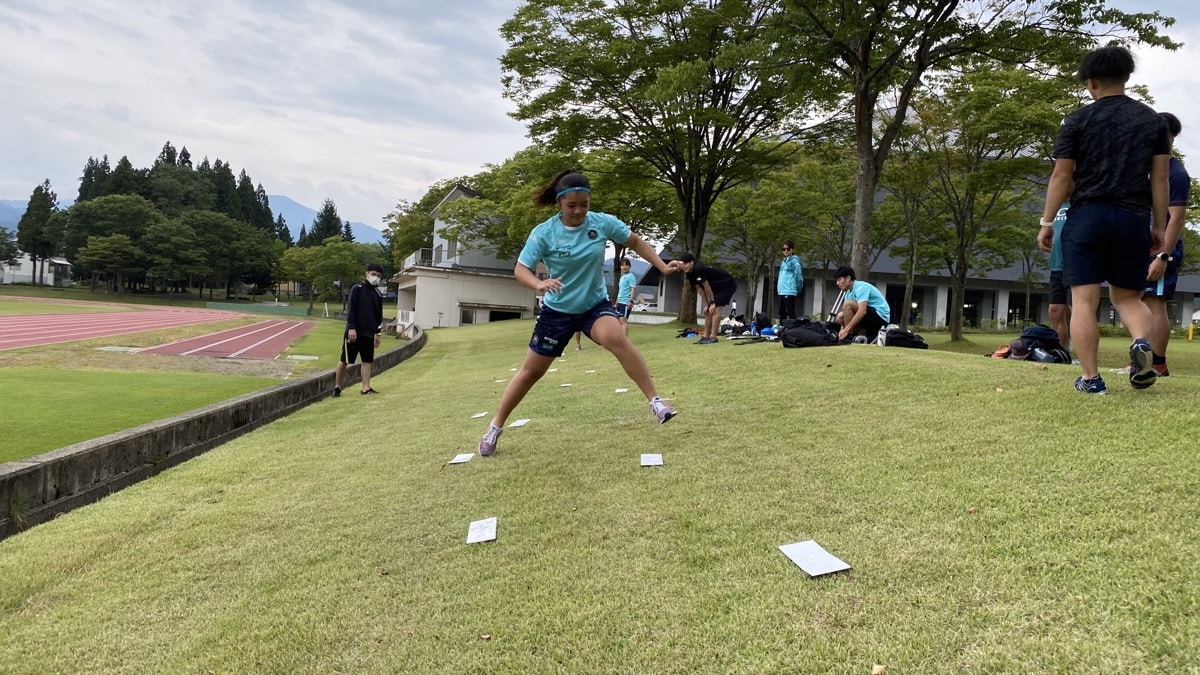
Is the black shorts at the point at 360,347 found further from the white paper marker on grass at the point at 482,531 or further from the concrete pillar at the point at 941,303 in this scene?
the concrete pillar at the point at 941,303

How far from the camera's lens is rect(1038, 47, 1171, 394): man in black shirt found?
3.48 meters

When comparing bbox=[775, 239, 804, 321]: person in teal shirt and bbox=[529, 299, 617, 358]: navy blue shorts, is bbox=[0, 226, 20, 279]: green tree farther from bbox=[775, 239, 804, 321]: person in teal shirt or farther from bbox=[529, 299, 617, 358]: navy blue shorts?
bbox=[529, 299, 617, 358]: navy blue shorts

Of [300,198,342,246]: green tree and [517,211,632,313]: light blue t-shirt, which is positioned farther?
[300,198,342,246]: green tree

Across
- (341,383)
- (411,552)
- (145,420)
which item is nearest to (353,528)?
(411,552)

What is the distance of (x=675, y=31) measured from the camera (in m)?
16.4

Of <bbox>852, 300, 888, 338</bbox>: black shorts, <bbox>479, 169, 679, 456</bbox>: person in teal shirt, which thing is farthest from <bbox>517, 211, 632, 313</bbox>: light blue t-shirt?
<bbox>852, 300, 888, 338</bbox>: black shorts

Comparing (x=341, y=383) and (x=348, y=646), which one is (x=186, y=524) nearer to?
(x=348, y=646)

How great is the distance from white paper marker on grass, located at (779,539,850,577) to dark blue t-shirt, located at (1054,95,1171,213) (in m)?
2.74

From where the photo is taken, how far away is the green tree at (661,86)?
604 inches

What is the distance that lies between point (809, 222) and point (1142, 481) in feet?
Result: 87.7

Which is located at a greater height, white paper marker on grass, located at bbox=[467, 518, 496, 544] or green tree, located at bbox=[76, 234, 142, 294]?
green tree, located at bbox=[76, 234, 142, 294]

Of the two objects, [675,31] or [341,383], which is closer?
[341,383]

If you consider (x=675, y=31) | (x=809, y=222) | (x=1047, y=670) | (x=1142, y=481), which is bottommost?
(x=1047, y=670)

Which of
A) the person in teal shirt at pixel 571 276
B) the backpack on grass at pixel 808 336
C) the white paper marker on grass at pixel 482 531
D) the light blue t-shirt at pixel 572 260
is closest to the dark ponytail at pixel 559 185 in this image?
the person in teal shirt at pixel 571 276
